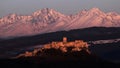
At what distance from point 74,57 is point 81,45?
15211 mm

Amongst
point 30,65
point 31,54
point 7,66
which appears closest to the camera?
point 7,66

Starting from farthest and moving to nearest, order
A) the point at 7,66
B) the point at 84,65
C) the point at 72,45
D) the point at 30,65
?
1. the point at 72,45
2. the point at 84,65
3. the point at 30,65
4. the point at 7,66

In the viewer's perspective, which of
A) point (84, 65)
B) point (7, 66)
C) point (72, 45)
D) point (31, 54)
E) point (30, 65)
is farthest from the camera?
point (72, 45)

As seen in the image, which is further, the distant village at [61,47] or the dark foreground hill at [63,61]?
the distant village at [61,47]

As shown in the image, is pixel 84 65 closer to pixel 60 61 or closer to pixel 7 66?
pixel 60 61

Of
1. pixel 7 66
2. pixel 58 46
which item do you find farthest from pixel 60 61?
pixel 7 66

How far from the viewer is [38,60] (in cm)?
17238

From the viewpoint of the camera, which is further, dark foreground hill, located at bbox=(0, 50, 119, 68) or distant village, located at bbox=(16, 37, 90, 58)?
distant village, located at bbox=(16, 37, 90, 58)

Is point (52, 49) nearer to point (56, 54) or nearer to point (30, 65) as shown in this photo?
point (56, 54)

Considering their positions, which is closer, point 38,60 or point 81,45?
point 38,60

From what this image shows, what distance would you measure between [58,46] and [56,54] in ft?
23.1

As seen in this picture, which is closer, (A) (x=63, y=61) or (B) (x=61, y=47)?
(A) (x=63, y=61)

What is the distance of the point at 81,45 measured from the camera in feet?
641

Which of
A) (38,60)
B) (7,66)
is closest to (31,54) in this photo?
(38,60)
